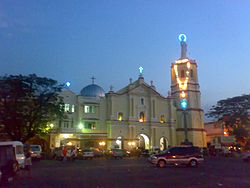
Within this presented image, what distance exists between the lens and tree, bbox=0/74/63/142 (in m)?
44.8

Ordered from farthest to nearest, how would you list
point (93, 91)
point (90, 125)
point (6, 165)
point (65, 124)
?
point (93, 91)
point (90, 125)
point (65, 124)
point (6, 165)

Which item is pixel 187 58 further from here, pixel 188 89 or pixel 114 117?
pixel 114 117

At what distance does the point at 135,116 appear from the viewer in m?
68.7

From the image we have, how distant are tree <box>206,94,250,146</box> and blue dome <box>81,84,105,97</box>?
24852mm

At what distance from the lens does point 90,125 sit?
63.1 meters

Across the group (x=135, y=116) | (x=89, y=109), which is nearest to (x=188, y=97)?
(x=135, y=116)

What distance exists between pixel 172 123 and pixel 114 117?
14.2 metres

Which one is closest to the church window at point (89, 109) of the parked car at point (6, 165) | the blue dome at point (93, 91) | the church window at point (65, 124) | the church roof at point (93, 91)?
the church roof at point (93, 91)

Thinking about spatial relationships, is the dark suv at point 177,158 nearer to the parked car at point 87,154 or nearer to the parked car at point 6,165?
the parked car at point 6,165

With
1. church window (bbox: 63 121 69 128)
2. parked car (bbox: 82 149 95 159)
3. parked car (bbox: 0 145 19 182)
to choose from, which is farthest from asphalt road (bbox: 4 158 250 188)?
church window (bbox: 63 121 69 128)

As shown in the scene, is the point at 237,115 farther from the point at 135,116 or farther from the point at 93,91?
the point at 93,91

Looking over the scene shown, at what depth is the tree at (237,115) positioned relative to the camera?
197ft

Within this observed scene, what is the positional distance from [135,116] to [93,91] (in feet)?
34.1

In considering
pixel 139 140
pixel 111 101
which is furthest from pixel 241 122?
pixel 111 101
